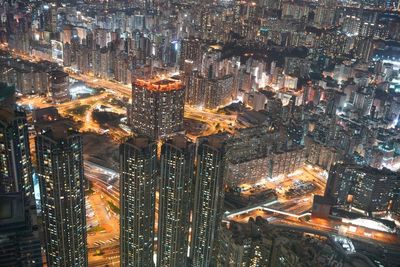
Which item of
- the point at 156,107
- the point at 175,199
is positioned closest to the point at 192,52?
the point at 156,107

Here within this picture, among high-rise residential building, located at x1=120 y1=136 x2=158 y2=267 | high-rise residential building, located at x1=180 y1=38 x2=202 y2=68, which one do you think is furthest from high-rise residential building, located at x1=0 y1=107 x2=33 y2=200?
high-rise residential building, located at x1=180 y1=38 x2=202 y2=68

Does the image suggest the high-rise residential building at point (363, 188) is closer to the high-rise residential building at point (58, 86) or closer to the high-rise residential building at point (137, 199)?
the high-rise residential building at point (137, 199)

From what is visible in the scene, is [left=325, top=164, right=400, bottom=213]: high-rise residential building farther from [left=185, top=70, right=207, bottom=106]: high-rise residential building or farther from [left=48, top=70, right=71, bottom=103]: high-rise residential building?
[left=48, top=70, right=71, bottom=103]: high-rise residential building

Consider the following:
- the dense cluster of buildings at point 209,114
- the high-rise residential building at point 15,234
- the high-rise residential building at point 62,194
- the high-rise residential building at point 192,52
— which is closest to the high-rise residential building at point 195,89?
the dense cluster of buildings at point 209,114

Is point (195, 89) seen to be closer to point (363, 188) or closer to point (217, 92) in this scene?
point (217, 92)

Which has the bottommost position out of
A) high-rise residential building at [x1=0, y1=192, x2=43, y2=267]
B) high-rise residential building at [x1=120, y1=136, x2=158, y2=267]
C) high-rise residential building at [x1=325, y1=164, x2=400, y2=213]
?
high-rise residential building at [x1=325, y1=164, x2=400, y2=213]

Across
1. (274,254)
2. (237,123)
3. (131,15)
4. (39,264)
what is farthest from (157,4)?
(39,264)

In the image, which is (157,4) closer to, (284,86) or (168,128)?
(284,86)
